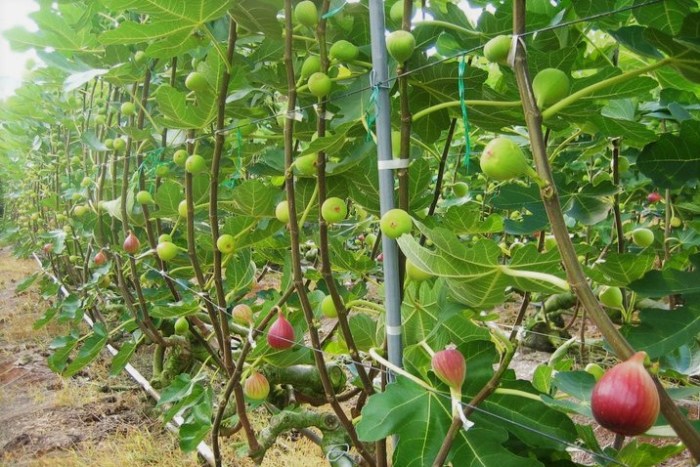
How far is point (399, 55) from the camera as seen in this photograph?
2.34 ft

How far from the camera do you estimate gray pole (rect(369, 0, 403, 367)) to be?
0.75 m

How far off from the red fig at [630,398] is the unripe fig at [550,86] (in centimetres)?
26

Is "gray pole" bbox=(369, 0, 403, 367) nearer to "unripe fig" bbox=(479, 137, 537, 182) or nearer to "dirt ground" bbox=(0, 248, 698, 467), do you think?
"unripe fig" bbox=(479, 137, 537, 182)

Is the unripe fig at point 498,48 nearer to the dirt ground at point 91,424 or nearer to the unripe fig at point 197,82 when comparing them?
the unripe fig at point 197,82

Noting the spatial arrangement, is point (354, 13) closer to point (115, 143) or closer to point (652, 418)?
point (652, 418)

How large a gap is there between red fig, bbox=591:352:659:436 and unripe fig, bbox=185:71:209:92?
0.89 meters

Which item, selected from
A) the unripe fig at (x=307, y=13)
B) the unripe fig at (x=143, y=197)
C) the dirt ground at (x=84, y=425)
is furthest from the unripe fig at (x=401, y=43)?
the dirt ground at (x=84, y=425)

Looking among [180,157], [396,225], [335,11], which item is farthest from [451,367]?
[180,157]

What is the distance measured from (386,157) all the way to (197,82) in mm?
483

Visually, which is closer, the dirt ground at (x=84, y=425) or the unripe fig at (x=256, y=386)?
the unripe fig at (x=256, y=386)

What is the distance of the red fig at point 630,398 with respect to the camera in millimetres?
418

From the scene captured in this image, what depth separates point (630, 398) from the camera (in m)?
0.42

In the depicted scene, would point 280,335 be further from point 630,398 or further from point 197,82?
point 630,398

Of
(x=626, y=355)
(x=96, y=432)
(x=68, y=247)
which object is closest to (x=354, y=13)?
(x=626, y=355)
